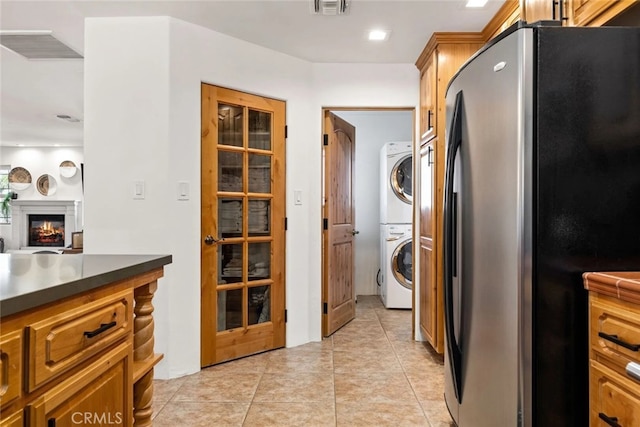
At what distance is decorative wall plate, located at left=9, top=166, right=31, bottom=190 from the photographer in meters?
8.08

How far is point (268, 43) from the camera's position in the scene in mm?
3080

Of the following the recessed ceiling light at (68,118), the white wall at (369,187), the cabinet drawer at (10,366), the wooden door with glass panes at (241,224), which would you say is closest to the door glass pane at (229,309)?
the wooden door with glass panes at (241,224)

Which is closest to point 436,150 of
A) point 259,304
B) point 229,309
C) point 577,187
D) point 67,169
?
point 577,187

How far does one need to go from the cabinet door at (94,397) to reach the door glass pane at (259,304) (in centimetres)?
189

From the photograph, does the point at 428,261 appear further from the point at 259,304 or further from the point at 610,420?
the point at 610,420

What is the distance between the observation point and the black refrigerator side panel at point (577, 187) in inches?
51.9

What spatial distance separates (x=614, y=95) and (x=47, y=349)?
1737 mm

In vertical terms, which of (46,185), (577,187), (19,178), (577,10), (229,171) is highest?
(577,10)

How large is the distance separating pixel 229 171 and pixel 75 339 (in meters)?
2.18

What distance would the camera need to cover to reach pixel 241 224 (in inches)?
122

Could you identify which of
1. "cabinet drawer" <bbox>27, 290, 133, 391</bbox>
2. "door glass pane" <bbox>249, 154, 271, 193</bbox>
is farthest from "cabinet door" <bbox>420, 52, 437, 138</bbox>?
"cabinet drawer" <bbox>27, 290, 133, 391</bbox>

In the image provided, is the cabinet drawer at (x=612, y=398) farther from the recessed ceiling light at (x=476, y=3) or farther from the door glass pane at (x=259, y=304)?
the door glass pane at (x=259, y=304)

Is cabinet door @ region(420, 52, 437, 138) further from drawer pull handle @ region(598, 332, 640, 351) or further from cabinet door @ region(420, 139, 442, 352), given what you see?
drawer pull handle @ region(598, 332, 640, 351)

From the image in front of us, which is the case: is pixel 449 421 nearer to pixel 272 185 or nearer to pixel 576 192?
pixel 576 192
